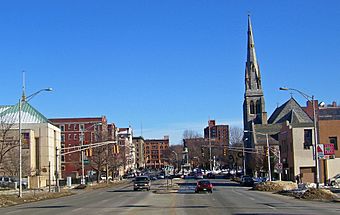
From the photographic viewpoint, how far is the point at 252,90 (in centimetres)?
16175

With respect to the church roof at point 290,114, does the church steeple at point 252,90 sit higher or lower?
higher

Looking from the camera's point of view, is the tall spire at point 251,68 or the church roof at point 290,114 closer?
the church roof at point 290,114

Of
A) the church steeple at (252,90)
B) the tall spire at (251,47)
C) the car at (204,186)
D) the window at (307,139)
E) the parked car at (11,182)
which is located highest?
the tall spire at (251,47)

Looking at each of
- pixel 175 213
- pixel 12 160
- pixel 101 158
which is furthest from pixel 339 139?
pixel 175 213

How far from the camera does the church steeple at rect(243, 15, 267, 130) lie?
Result: 15975cm

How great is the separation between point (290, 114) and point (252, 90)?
89.5ft

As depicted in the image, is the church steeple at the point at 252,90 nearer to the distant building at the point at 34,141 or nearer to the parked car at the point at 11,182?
the distant building at the point at 34,141

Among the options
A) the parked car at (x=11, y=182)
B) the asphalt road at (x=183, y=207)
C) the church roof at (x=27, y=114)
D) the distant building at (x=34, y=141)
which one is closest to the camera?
the asphalt road at (x=183, y=207)

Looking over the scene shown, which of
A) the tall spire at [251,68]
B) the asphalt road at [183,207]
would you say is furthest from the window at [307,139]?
the tall spire at [251,68]

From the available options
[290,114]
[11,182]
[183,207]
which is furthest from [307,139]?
[183,207]

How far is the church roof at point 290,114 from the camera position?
132875 millimetres

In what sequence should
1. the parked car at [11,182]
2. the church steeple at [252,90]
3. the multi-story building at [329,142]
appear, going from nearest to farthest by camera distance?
the parked car at [11,182] → the multi-story building at [329,142] → the church steeple at [252,90]

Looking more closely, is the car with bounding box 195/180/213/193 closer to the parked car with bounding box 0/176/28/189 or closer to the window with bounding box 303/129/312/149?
the parked car with bounding box 0/176/28/189

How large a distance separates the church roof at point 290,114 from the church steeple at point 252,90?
4651mm
